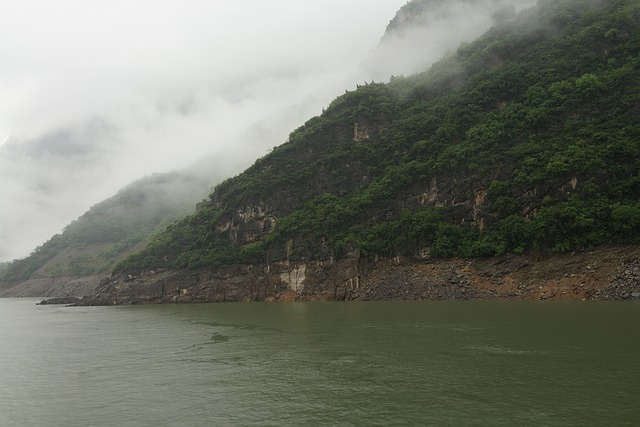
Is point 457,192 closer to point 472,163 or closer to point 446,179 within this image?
point 446,179

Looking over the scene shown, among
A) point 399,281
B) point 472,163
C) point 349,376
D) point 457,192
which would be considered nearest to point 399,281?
point 399,281

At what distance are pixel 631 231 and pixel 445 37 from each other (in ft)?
452

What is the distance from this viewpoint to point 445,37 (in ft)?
567

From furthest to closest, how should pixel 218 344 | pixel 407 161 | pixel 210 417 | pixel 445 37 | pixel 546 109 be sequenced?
1. pixel 445 37
2. pixel 407 161
3. pixel 546 109
4. pixel 218 344
5. pixel 210 417

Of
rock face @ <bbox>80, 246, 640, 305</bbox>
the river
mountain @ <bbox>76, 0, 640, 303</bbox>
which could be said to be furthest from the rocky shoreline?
the river

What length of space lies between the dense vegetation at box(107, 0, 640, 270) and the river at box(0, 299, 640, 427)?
92.3 ft

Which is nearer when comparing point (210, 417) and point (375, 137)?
point (210, 417)

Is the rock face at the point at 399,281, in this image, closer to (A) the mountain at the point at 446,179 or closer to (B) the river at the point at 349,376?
(A) the mountain at the point at 446,179

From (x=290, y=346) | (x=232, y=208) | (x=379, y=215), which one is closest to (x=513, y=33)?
(x=379, y=215)

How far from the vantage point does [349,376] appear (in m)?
22.2

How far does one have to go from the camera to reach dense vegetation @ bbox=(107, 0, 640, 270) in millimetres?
64375

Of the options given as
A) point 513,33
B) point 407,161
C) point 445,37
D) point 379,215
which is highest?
point 445,37

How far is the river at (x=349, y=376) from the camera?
53.7ft

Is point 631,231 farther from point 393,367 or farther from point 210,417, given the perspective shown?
point 210,417
